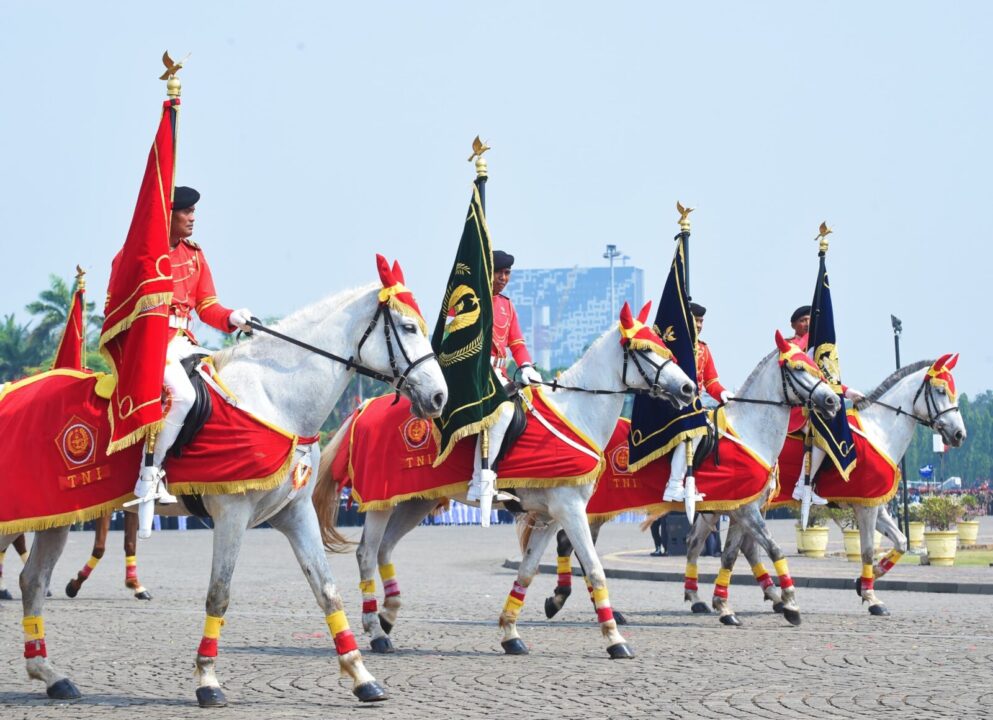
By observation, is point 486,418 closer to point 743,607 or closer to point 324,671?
point 324,671

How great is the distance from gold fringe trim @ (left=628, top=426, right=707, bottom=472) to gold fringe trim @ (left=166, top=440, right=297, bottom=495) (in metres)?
6.02

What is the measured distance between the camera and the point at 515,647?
40.7ft

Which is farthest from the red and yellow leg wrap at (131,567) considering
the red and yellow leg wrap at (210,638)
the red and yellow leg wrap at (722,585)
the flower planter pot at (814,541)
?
the flower planter pot at (814,541)

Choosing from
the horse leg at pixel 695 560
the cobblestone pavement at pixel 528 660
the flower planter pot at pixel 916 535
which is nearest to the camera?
the cobblestone pavement at pixel 528 660

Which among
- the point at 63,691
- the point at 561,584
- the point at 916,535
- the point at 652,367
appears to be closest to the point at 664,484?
the point at 561,584

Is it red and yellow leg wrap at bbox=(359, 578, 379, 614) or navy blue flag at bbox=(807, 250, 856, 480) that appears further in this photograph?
navy blue flag at bbox=(807, 250, 856, 480)

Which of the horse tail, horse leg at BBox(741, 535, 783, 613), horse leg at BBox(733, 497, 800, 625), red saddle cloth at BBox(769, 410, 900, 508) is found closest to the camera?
the horse tail

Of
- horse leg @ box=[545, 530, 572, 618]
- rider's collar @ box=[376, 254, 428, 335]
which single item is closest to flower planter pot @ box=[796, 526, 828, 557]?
horse leg @ box=[545, 530, 572, 618]

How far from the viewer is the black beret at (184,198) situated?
10695 mm

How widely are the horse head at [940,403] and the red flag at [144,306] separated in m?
10.8

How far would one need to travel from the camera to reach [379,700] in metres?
9.62

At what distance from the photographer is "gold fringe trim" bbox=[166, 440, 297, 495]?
9.71 meters

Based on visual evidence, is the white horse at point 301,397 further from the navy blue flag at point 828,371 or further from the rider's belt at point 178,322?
the navy blue flag at point 828,371

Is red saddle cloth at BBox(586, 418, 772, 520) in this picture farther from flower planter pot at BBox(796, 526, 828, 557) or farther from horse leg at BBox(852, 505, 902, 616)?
flower planter pot at BBox(796, 526, 828, 557)
